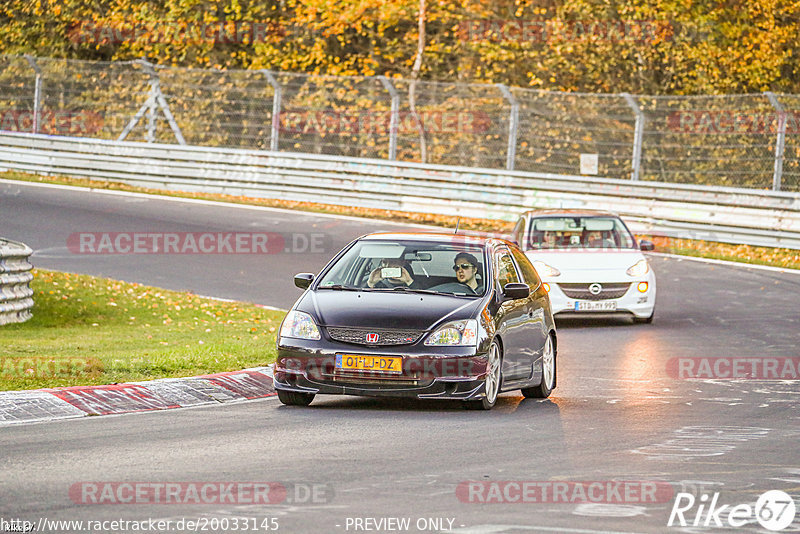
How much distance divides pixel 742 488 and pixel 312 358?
13.4ft

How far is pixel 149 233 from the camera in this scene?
26.1 meters

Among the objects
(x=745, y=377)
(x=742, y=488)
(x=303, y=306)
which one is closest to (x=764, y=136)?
(x=745, y=377)

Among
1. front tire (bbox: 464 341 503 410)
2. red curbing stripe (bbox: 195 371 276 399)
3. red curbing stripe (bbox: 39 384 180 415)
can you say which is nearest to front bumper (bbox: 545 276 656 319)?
red curbing stripe (bbox: 195 371 276 399)

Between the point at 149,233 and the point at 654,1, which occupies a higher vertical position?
the point at 654,1

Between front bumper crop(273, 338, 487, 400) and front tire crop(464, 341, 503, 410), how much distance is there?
0.15 metres

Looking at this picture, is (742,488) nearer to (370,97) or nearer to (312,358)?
(312,358)

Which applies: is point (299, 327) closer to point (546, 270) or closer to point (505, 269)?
point (505, 269)

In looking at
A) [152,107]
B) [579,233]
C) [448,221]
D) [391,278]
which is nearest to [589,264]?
[579,233]

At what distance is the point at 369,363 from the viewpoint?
11.1m

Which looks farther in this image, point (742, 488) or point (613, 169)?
point (613, 169)

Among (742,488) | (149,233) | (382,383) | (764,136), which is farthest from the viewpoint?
(764,136)

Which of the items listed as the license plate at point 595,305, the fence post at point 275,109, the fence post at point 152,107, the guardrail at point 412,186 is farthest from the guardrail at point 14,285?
the fence post at point 152,107

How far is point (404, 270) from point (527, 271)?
1586 mm

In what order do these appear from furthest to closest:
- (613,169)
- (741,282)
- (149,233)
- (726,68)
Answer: (726,68)
(613,169)
(149,233)
(741,282)
